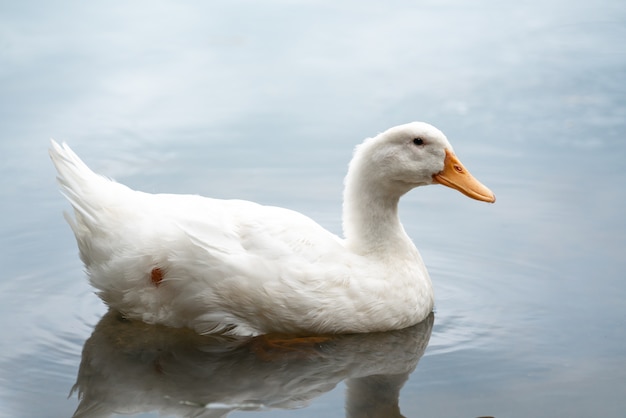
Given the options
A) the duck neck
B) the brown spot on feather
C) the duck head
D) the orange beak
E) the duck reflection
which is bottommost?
the duck reflection

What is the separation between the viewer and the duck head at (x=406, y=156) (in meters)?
5.87

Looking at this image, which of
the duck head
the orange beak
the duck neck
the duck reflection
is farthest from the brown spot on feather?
the orange beak

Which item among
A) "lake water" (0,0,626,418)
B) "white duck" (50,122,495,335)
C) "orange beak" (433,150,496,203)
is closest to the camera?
"lake water" (0,0,626,418)

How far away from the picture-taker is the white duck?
5520 mm

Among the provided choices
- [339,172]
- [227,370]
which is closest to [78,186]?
[227,370]

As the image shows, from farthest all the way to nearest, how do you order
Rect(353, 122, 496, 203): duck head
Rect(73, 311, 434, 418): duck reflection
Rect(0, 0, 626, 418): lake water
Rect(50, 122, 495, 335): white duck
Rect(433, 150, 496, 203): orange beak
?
Rect(433, 150, 496, 203): orange beak, Rect(353, 122, 496, 203): duck head, Rect(50, 122, 495, 335): white duck, Rect(0, 0, 626, 418): lake water, Rect(73, 311, 434, 418): duck reflection

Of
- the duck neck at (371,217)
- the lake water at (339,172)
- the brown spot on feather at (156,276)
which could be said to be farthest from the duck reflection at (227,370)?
the duck neck at (371,217)

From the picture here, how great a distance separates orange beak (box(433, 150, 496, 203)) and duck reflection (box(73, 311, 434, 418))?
76cm

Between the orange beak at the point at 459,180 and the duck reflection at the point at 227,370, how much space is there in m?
0.76

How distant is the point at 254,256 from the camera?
219 inches

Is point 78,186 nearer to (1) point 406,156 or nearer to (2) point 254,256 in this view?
(2) point 254,256

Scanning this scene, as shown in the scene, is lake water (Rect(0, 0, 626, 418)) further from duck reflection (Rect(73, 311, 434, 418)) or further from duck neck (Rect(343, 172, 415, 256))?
duck neck (Rect(343, 172, 415, 256))

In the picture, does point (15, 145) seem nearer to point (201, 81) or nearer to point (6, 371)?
point (201, 81)

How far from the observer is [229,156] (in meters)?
8.12
